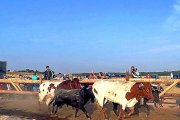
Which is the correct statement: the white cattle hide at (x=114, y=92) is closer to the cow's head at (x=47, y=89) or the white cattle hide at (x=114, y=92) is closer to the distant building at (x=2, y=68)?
the cow's head at (x=47, y=89)

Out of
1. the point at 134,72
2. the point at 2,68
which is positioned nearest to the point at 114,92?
the point at 134,72

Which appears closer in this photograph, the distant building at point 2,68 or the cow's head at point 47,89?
the cow's head at point 47,89

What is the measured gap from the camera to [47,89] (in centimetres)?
1795

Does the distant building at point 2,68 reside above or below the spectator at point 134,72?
above

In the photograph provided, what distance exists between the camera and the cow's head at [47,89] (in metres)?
17.8

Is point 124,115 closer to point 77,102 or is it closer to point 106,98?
point 106,98

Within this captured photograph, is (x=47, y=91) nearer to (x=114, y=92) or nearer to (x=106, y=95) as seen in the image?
(x=106, y=95)

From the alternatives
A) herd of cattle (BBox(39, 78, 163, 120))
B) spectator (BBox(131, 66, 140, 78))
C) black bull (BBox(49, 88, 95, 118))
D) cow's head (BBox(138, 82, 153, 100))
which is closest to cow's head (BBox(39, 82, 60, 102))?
herd of cattle (BBox(39, 78, 163, 120))

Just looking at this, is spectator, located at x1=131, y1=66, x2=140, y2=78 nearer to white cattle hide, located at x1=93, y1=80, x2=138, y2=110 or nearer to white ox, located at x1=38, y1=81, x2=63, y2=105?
white ox, located at x1=38, y1=81, x2=63, y2=105

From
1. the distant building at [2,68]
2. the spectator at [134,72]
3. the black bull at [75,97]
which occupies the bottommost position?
the black bull at [75,97]

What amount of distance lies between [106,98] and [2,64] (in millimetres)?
21289

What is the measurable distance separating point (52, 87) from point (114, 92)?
187 inches

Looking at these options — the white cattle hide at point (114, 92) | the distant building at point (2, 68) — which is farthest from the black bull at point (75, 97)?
the distant building at point (2, 68)

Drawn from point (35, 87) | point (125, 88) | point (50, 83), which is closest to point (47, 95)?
point (50, 83)
